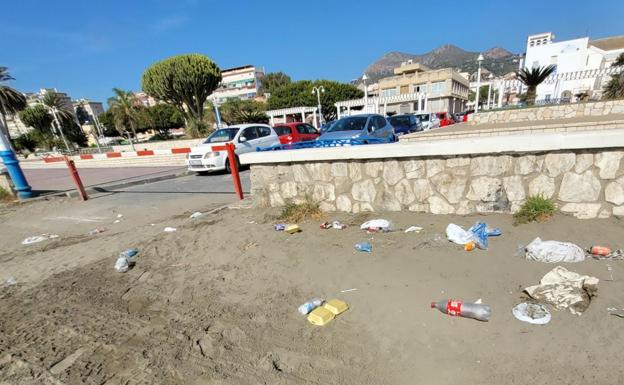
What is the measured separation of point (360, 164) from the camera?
419cm

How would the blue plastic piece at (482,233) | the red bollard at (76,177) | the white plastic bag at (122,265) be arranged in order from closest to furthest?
the blue plastic piece at (482,233)
the white plastic bag at (122,265)
the red bollard at (76,177)

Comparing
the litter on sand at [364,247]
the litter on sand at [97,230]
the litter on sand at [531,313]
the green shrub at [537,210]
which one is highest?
the green shrub at [537,210]

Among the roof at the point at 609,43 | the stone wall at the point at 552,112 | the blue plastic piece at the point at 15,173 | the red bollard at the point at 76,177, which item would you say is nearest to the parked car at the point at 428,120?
the stone wall at the point at 552,112

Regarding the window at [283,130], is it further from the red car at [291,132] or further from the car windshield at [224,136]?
the car windshield at [224,136]

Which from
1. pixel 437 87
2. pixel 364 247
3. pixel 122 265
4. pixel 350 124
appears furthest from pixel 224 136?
pixel 437 87

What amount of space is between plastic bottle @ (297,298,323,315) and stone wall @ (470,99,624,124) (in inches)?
765

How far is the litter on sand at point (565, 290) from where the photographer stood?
2131 millimetres

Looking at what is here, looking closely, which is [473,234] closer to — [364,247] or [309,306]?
[364,247]

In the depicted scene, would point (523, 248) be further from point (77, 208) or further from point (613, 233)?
point (77, 208)

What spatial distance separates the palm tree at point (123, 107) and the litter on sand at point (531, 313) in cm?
4280

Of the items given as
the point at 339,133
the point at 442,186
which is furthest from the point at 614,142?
the point at 339,133

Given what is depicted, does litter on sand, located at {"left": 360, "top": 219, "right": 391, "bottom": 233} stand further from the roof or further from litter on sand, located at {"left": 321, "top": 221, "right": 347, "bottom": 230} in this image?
the roof

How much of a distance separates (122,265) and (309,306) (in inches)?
110

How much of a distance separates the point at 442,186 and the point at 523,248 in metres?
1.18
